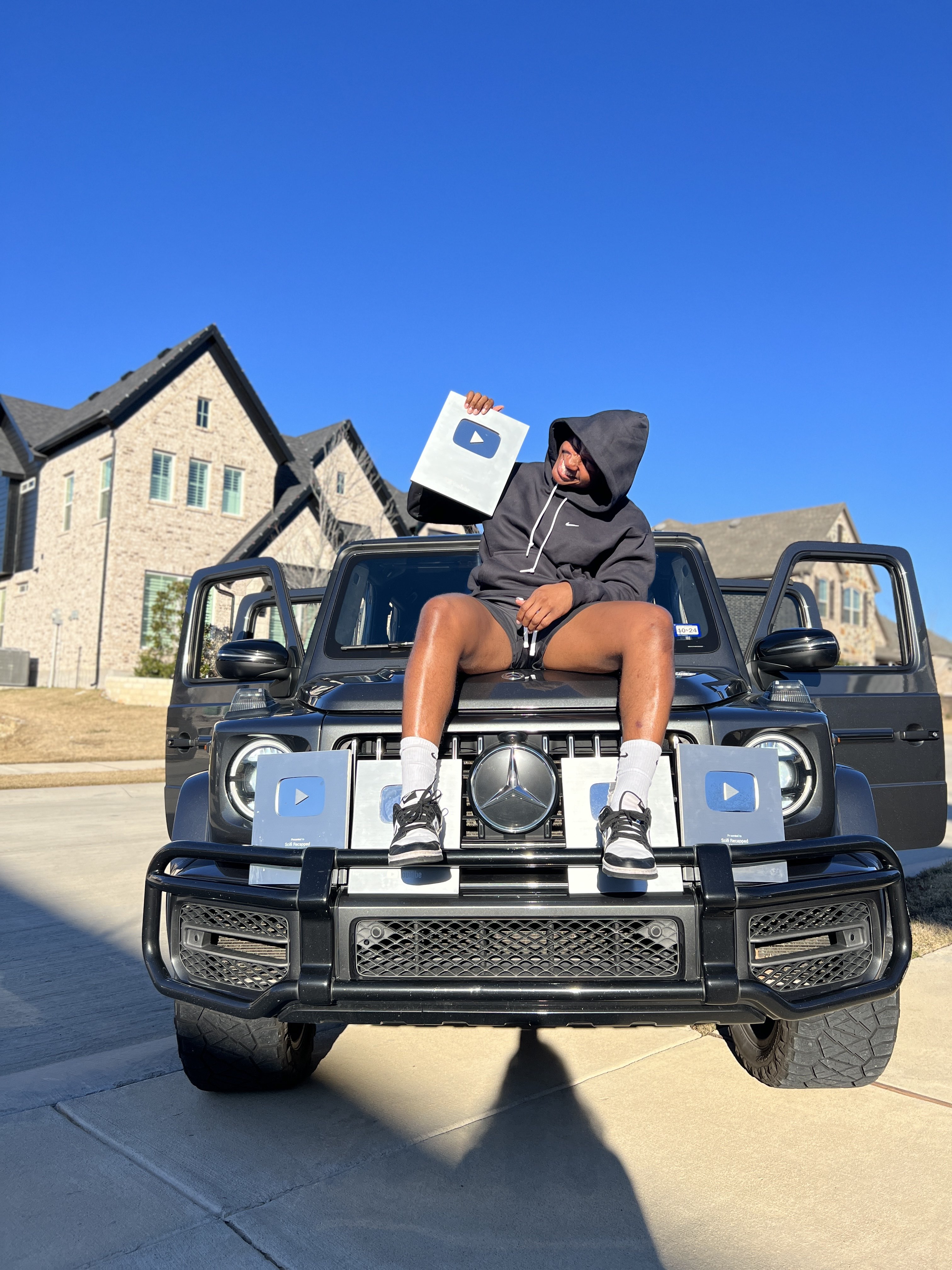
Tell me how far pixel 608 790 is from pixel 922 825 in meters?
2.39

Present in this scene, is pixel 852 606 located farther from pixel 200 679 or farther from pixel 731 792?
pixel 731 792

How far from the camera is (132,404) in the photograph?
25203 mm

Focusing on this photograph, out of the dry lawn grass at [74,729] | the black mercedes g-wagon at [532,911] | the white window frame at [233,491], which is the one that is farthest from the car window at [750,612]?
the white window frame at [233,491]

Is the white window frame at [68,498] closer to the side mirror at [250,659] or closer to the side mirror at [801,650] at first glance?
the side mirror at [250,659]

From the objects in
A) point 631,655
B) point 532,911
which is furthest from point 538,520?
point 532,911

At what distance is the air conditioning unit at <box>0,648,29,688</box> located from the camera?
26156 mm

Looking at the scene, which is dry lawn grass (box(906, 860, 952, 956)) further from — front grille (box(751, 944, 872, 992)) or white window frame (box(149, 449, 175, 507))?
white window frame (box(149, 449, 175, 507))

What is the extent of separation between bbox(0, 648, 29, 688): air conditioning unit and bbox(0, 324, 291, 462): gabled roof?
6029 millimetres

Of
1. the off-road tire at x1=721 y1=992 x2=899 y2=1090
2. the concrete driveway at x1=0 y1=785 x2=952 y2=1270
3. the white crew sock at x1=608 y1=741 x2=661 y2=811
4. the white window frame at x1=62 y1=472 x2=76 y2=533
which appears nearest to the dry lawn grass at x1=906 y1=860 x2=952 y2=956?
the concrete driveway at x1=0 y1=785 x2=952 y2=1270

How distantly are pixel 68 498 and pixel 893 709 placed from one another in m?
26.8

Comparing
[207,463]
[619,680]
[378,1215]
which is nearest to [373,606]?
[619,680]

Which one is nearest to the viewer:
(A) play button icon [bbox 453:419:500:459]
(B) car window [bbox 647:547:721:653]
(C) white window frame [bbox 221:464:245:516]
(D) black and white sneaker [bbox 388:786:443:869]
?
(D) black and white sneaker [bbox 388:786:443:869]

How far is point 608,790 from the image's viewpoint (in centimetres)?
242

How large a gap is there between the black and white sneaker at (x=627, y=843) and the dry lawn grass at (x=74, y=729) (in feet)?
36.9
